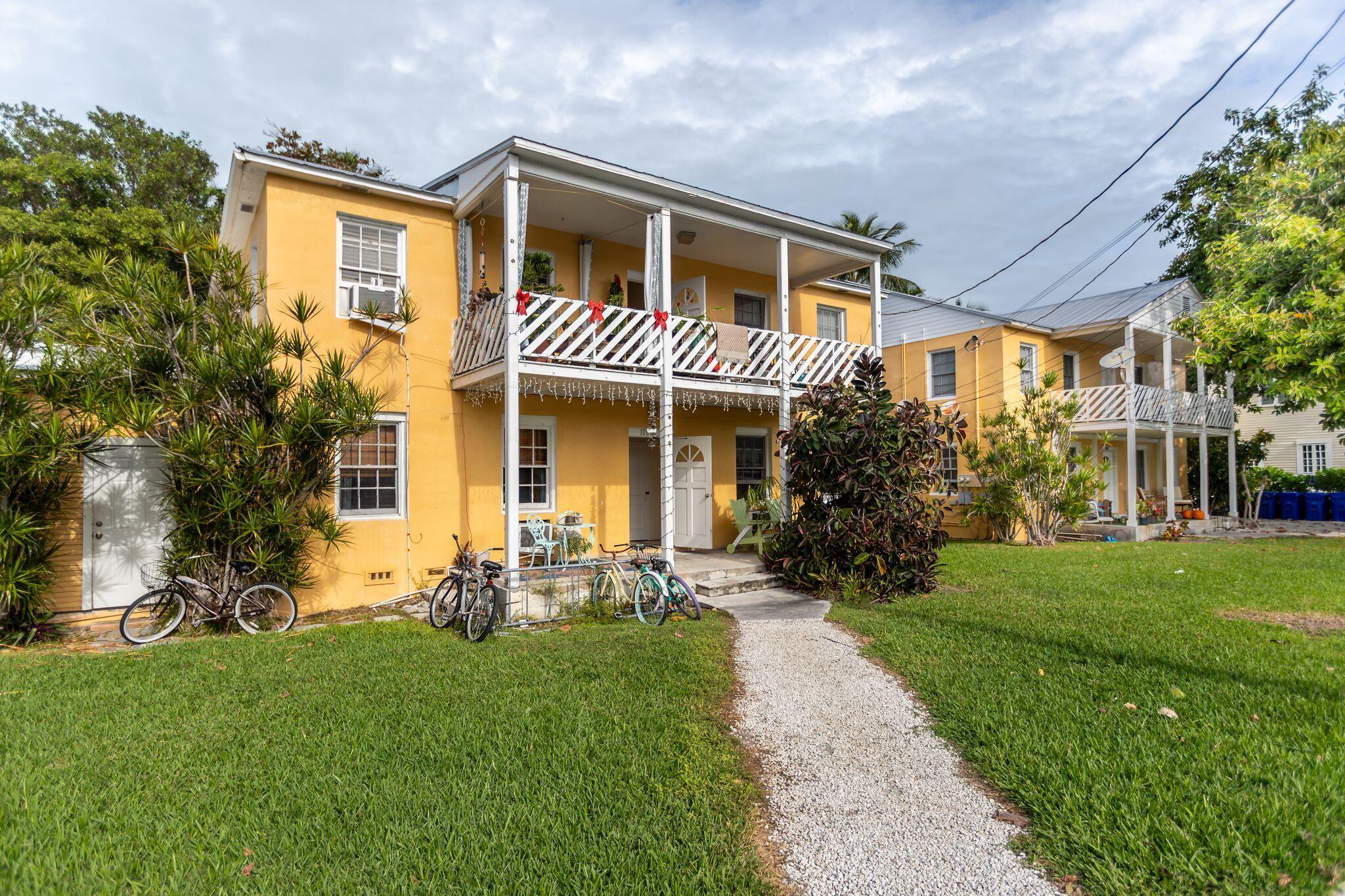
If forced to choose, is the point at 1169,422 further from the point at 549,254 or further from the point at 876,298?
the point at 549,254

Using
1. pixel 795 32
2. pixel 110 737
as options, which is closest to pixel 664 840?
pixel 110 737

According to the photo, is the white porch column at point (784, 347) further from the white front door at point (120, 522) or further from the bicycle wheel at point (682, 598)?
the white front door at point (120, 522)

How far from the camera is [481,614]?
7133mm

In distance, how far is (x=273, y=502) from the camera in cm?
769

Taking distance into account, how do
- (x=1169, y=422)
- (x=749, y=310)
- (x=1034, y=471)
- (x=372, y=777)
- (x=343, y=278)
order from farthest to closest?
(x=1169, y=422)
(x=1034, y=471)
(x=749, y=310)
(x=343, y=278)
(x=372, y=777)

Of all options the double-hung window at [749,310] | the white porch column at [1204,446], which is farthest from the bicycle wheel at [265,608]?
the white porch column at [1204,446]

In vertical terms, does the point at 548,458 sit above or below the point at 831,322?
below

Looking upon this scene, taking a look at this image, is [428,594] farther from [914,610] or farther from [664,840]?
[664,840]

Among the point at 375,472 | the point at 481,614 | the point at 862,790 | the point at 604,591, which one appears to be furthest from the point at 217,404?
the point at 862,790

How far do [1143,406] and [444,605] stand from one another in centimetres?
1746

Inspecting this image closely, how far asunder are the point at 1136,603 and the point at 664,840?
767cm

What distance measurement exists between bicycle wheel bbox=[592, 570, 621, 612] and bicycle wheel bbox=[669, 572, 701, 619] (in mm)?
731

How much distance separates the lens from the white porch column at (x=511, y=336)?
26.8 feet

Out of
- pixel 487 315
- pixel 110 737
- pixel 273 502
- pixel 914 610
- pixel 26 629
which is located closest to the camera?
pixel 110 737
